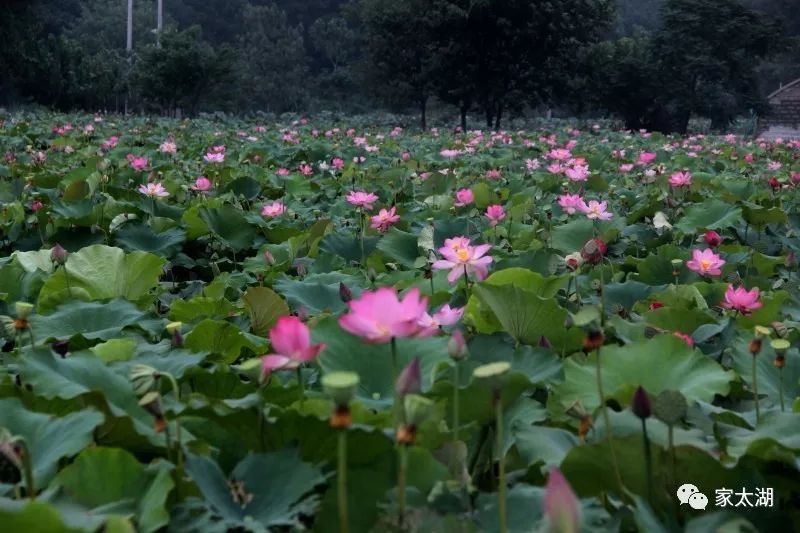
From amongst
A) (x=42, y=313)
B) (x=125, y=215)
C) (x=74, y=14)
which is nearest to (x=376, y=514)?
(x=42, y=313)

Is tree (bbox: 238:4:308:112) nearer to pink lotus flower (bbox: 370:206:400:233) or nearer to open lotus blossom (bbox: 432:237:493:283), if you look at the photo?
pink lotus flower (bbox: 370:206:400:233)

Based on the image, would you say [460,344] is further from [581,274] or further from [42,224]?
[42,224]

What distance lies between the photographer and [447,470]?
635 mm

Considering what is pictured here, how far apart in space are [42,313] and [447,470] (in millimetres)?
827

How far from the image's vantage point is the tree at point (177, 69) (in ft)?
52.8

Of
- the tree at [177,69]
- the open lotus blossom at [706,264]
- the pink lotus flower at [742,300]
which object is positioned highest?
A: the tree at [177,69]

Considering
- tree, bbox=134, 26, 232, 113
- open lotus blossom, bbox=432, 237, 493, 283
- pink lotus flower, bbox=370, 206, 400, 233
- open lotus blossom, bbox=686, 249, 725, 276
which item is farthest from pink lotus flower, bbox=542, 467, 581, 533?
tree, bbox=134, 26, 232, 113

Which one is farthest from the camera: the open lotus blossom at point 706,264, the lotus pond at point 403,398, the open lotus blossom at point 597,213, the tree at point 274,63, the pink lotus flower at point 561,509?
the tree at point 274,63

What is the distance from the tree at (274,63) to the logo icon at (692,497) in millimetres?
28112

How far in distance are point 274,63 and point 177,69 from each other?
47.8 ft

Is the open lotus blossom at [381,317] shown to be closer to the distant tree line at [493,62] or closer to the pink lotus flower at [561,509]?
the pink lotus flower at [561,509]

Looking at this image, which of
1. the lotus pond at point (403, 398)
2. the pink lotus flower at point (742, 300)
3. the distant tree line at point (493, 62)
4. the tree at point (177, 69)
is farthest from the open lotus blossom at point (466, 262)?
the tree at point (177, 69)

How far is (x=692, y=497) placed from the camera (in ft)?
2.05

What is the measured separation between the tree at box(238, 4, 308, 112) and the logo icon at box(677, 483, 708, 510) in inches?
1107
